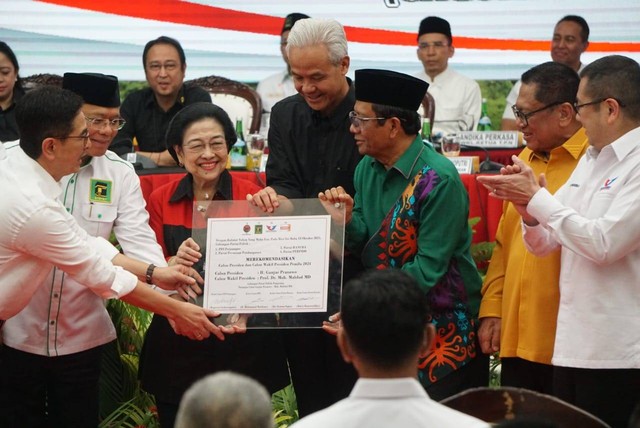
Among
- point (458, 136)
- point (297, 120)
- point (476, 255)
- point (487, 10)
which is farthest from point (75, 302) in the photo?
point (487, 10)

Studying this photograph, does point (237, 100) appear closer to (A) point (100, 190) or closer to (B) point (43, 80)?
(B) point (43, 80)

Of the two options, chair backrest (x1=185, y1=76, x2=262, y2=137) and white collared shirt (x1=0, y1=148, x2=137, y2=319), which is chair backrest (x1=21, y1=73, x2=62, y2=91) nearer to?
chair backrest (x1=185, y1=76, x2=262, y2=137)

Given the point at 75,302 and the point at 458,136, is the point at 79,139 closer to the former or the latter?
the point at 75,302

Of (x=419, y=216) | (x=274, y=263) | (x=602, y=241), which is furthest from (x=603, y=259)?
(x=274, y=263)

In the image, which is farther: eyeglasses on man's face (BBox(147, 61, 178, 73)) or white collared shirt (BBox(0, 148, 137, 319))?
eyeglasses on man's face (BBox(147, 61, 178, 73))

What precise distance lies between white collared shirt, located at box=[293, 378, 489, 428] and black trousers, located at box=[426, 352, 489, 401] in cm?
149

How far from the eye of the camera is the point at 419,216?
3713mm

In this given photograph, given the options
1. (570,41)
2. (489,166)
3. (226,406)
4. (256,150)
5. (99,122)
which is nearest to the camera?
(226,406)

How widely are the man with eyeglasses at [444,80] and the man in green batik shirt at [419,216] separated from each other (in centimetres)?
425

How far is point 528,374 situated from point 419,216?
732 millimetres

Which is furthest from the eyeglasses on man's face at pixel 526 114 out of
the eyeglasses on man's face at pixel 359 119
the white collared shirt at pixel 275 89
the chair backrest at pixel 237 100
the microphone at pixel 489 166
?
the white collared shirt at pixel 275 89

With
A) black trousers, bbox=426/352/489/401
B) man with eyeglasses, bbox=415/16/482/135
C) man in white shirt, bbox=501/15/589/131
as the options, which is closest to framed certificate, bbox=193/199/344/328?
black trousers, bbox=426/352/489/401

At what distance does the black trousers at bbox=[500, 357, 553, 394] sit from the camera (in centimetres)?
384

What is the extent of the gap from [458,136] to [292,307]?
2889 millimetres
